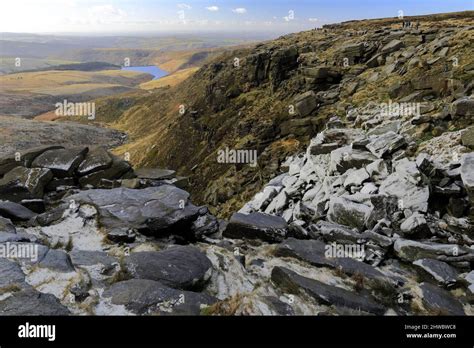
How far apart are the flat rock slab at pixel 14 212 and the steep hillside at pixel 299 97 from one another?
1287cm

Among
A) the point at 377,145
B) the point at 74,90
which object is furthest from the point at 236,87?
the point at 74,90

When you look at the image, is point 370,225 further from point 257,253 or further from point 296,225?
point 257,253

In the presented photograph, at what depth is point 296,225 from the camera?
519 inches

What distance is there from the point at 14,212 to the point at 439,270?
47.6ft

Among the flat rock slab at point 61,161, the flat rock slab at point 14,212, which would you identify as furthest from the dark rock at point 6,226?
the flat rock slab at point 61,161

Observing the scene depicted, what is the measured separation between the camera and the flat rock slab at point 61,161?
16.8m

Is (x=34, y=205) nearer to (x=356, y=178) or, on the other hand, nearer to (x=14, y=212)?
(x=14, y=212)

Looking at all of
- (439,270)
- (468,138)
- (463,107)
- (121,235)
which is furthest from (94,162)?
(463,107)

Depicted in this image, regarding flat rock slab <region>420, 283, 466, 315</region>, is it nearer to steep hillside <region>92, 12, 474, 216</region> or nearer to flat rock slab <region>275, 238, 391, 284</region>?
flat rock slab <region>275, 238, 391, 284</region>

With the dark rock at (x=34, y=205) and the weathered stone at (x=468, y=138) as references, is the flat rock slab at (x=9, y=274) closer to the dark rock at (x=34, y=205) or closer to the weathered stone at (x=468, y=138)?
the dark rock at (x=34, y=205)

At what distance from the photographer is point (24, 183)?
1560 centimetres

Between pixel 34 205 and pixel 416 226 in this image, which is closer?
pixel 416 226

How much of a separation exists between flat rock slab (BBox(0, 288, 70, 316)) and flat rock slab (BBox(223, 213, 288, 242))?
6.58m

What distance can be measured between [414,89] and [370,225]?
12.2 m
